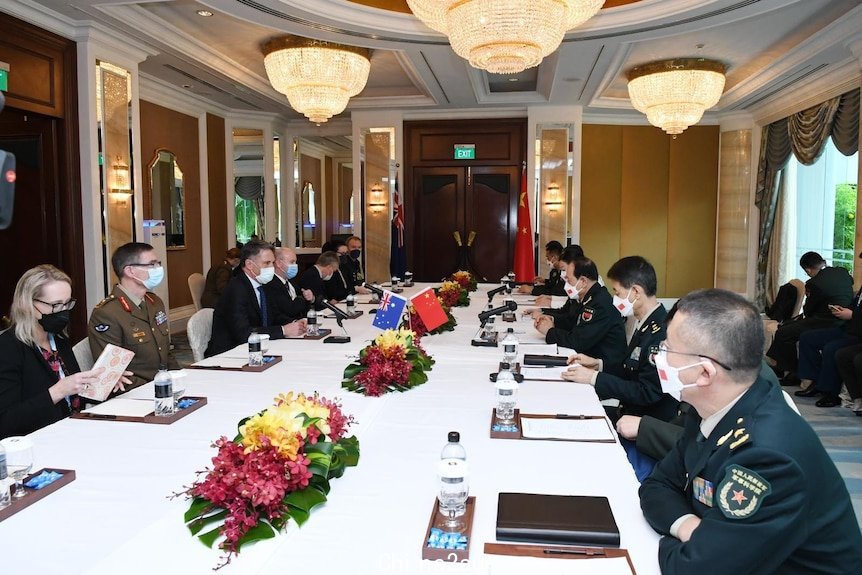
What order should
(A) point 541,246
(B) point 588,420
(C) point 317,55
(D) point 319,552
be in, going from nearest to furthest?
(D) point 319,552 < (B) point 588,420 < (C) point 317,55 < (A) point 541,246

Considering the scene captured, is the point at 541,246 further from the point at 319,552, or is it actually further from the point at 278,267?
the point at 319,552

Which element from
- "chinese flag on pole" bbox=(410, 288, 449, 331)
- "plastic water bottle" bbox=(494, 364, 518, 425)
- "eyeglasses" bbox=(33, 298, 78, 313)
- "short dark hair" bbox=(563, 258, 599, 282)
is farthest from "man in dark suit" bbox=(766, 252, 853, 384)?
"eyeglasses" bbox=(33, 298, 78, 313)

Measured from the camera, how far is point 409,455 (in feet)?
6.86

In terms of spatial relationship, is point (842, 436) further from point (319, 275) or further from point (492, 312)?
point (319, 275)

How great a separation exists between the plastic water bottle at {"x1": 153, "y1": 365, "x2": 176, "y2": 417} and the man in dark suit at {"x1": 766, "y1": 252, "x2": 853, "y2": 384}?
583 cm

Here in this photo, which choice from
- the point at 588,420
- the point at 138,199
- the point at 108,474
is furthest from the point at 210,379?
the point at 138,199

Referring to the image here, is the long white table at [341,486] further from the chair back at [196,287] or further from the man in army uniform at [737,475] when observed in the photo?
the chair back at [196,287]

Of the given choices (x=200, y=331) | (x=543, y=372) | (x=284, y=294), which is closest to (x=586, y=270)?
(x=543, y=372)

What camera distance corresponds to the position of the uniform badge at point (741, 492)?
131 cm

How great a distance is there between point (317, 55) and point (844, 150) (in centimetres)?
625

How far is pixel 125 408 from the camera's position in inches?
101

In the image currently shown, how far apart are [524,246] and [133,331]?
7579 millimetres

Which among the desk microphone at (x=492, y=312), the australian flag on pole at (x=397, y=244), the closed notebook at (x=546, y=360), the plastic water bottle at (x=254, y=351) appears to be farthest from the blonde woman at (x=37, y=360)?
the australian flag on pole at (x=397, y=244)

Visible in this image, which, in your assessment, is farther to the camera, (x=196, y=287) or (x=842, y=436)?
(x=196, y=287)
